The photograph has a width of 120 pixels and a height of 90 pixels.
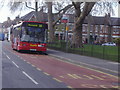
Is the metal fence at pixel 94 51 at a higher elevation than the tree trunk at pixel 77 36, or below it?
below

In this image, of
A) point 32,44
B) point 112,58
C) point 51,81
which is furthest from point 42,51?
point 51,81

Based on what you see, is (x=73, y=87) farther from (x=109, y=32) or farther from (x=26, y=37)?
(x=109, y=32)

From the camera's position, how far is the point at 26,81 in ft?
38.7

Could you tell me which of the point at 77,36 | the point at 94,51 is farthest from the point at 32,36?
the point at 77,36

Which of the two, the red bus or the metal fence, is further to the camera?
the red bus

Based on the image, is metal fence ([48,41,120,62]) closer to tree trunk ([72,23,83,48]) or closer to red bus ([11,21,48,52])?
tree trunk ([72,23,83,48])

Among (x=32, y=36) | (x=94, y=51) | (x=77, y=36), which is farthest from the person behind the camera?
(x=77, y=36)

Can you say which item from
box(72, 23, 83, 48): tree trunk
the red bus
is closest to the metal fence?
box(72, 23, 83, 48): tree trunk

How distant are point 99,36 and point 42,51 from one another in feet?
232

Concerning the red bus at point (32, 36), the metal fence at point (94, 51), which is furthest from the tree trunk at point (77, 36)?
the red bus at point (32, 36)

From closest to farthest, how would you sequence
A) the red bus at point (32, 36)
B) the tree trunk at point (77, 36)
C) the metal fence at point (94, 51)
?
1. the metal fence at point (94, 51)
2. the red bus at point (32, 36)
3. the tree trunk at point (77, 36)

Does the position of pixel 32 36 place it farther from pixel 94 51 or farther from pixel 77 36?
pixel 77 36

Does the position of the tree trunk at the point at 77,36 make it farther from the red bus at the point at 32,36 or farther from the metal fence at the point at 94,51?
the red bus at the point at 32,36

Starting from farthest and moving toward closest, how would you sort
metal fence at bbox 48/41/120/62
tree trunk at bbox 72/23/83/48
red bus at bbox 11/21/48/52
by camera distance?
tree trunk at bbox 72/23/83/48
red bus at bbox 11/21/48/52
metal fence at bbox 48/41/120/62
